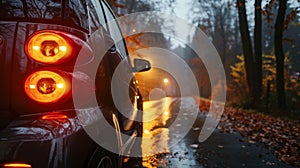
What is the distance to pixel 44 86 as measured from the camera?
1799mm

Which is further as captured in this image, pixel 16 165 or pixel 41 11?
pixel 41 11

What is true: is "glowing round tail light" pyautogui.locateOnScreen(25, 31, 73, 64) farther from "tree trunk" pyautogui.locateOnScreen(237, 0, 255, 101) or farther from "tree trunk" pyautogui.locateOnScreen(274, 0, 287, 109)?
"tree trunk" pyautogui.locateOnScreen(237, 0, 255, 101)

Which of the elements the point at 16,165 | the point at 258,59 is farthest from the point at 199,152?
the point at 258,59

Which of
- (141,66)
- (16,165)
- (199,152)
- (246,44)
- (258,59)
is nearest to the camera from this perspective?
(16,165)

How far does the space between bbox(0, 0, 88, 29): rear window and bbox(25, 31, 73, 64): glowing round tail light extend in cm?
15

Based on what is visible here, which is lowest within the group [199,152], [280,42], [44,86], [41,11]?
[199,152]

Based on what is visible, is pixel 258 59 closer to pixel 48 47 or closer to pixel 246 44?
pixel 246 44

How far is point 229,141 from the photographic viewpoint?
6.72 m

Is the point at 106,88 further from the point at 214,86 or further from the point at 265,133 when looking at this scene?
the point at 214,86

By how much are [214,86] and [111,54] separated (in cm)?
3606

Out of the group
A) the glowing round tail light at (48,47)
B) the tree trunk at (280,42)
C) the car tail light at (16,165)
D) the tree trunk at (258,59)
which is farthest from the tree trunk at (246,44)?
the car tail light at (16,165)

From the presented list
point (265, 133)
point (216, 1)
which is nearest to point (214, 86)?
point (216, 1)

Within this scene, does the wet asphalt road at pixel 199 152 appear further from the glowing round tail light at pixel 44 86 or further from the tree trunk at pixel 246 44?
the tree trunk at pixel 246 44

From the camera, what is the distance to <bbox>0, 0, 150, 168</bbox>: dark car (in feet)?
5.17
